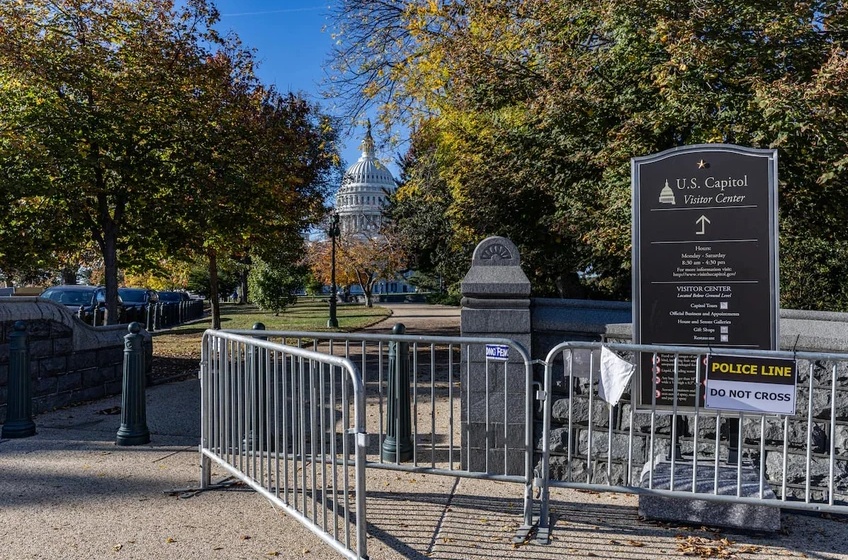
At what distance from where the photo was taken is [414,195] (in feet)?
82.5

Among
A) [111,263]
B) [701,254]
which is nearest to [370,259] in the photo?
[111,263]

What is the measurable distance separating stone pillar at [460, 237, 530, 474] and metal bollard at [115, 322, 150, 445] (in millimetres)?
3504

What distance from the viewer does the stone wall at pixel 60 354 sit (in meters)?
8.34

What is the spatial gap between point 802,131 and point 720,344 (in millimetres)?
4370

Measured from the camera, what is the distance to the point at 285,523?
4832mm

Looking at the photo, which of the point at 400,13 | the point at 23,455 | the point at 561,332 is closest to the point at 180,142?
the point at 400,13

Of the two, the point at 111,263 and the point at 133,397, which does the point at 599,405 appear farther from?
the point at 111,263

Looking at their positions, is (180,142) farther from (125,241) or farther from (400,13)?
(400,13)

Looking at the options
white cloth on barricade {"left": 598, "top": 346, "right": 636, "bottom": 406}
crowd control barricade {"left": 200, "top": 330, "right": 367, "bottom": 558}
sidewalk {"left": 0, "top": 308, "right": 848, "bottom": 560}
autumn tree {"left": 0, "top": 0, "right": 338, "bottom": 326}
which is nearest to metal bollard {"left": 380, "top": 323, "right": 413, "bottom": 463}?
sidewalk {"left": 0, "top": 308, "right": 848, "bottom": 560}

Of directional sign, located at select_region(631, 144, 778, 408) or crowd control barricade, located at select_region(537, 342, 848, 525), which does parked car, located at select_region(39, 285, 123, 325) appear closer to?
crowd control barricade, located at select_region(537, 342, 848, 525)

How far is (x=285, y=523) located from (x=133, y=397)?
3113mm

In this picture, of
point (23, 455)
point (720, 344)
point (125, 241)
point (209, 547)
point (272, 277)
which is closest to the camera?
point (209, 547)

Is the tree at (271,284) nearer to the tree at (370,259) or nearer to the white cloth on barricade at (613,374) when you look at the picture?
the tree at (370,259)

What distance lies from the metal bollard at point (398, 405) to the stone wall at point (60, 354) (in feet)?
14.9
